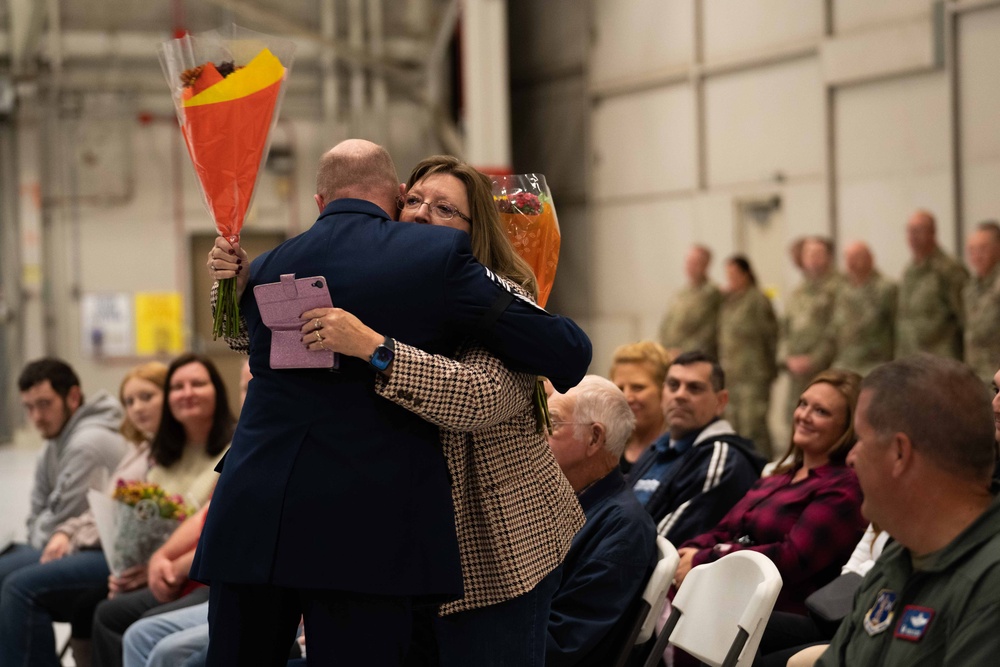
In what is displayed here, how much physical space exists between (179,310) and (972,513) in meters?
11.4

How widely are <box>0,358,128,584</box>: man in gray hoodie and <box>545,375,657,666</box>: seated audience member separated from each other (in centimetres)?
235

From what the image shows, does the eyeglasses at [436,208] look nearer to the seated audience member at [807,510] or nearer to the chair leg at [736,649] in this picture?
the chair leg at [736,649]

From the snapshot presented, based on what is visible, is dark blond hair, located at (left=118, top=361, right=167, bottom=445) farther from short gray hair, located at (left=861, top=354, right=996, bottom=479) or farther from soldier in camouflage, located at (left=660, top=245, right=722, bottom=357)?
soldier in camouflage, located at (left=660, top=245, right=722, bottom=357)

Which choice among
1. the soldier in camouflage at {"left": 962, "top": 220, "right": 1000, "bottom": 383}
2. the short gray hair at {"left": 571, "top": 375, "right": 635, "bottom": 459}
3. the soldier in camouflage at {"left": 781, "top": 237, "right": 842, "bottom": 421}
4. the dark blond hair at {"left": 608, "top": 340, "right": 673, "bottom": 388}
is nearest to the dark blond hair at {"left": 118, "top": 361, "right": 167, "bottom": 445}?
the dark blond hair at {"left": 608, "top": 340, "right": 673, "bottom": 388}

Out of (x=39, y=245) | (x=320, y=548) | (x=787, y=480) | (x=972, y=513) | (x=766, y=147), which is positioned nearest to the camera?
(x=972, y=513)

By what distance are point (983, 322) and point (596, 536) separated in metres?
5.42

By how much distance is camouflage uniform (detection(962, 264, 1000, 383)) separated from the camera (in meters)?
7.40

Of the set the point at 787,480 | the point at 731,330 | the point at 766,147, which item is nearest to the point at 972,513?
the point at 787,480

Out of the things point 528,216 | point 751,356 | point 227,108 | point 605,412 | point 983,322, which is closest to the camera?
point 227,108

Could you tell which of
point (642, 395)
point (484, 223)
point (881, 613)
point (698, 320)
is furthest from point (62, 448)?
point (698, 320)

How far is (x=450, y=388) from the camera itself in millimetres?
2000

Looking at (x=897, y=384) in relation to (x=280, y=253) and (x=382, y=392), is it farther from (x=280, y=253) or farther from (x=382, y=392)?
(x=280, y=253)

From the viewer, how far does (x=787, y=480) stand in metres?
3.45

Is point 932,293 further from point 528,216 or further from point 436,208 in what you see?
point 436,208
